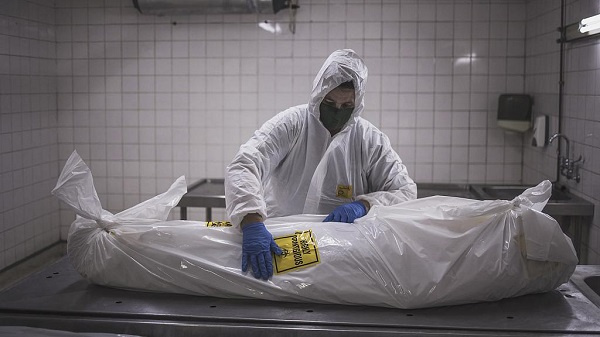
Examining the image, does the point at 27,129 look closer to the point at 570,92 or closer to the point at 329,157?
the point at 329,157

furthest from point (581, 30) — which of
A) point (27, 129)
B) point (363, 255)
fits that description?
point (27, 129)

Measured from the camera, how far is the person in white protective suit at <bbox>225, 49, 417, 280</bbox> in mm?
2387

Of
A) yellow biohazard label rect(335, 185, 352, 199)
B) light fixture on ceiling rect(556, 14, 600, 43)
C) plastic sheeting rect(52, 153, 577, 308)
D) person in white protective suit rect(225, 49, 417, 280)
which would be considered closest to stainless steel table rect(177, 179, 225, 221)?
person in white protective suit rect(225, 49, 417, 280)

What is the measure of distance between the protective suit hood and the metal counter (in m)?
0.93

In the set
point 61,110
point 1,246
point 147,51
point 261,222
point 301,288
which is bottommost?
point 1,246

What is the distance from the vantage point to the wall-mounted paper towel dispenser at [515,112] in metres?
4.03

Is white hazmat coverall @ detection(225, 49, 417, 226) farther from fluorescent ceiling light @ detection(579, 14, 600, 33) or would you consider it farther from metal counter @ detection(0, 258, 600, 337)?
fluorescent ceiling light @ detection(579, 14, 600, 33)

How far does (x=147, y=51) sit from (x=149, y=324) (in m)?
3.12

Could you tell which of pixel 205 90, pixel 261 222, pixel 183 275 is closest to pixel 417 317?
pixel 261 222

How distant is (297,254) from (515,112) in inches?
105

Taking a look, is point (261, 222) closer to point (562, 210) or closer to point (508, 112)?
point (562, 210)

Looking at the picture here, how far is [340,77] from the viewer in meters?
2.39

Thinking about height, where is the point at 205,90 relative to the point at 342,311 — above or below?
above

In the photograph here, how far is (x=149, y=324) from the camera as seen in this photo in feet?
5.42
